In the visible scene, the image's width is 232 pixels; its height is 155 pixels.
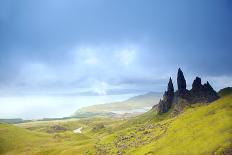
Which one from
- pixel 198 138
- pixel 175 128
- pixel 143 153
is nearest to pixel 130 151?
pixel 143 153

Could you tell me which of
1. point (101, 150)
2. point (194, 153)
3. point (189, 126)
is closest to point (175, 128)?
point (189, 126)

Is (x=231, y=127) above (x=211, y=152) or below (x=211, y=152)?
above

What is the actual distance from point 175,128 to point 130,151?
83.8 ft

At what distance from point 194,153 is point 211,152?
8.14m

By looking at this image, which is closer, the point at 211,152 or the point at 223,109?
the point at 211,152

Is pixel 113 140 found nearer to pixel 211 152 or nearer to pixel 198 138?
pixel 198 138

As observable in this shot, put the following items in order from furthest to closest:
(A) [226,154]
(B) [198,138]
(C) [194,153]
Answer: (B) [198,138]
(C) [194,153]
(A) [226,154]

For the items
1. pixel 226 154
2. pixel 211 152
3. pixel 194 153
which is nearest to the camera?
pixel 226 154

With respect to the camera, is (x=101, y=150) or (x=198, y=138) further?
(x=101, y=150)

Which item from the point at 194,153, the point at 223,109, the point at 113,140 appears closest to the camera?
the point at 194,153

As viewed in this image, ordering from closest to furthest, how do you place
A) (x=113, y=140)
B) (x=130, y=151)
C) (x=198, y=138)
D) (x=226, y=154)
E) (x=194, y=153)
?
(x=226, y=154) → (x=194, y=153) → (x=198, y=138) → (x=130, y=151) → (x=113, y=140)

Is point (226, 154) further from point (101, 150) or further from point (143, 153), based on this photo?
point (101, 150)

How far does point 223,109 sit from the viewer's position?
130500mm

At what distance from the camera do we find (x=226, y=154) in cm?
9288
